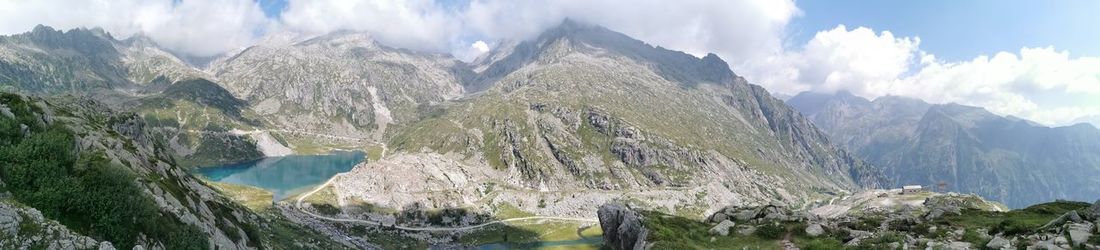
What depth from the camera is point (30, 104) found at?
151 ft

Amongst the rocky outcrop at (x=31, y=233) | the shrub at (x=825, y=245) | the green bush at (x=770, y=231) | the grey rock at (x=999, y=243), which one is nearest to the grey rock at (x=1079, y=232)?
the grey rock at (x=999, y=243)

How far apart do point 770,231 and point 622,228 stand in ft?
48.5

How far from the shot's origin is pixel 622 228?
5566cm

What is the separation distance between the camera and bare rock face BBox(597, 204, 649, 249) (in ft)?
162

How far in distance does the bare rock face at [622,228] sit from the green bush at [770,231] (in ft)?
28.5

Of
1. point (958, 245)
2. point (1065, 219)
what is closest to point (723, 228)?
point (958, 245)

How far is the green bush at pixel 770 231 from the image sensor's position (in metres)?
44.2

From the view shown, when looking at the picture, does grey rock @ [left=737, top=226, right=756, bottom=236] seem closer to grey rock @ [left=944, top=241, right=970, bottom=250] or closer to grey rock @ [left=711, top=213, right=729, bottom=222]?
grey rock @ [left=711, top=213, right=729, bottom=222]

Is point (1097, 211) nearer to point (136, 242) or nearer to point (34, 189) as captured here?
point (136, 242)

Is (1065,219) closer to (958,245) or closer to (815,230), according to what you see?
(958,245)

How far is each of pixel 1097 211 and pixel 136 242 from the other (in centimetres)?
5463

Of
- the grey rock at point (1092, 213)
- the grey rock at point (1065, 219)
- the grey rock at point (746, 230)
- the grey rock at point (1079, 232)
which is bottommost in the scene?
the grey rock at point (746, 230)

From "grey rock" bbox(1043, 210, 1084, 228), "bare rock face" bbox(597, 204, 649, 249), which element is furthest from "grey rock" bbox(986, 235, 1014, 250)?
"bare rock face" bbox(597, 204, 649, 249)

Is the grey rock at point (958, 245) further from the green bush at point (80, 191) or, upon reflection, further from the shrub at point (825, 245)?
→ the green bush at point (80, 191)
